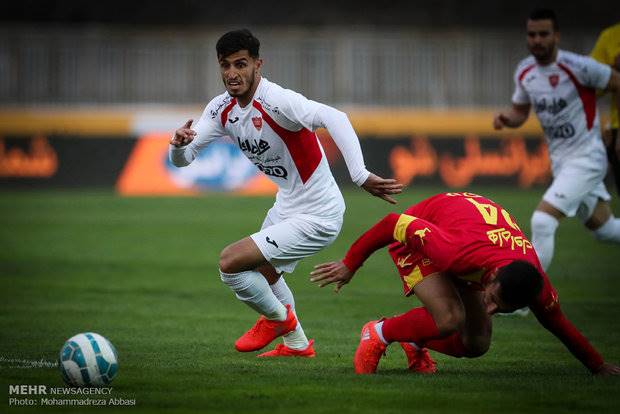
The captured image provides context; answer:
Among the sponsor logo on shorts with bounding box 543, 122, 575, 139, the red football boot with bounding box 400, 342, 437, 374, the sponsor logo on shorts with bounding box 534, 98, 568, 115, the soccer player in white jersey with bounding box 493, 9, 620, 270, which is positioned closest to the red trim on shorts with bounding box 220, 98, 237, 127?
the red football boot with bounding box 400, 342, 437, 374

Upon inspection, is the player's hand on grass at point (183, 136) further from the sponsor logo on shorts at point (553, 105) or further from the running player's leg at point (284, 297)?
the sponsor logo on shorts at point (553, 105)

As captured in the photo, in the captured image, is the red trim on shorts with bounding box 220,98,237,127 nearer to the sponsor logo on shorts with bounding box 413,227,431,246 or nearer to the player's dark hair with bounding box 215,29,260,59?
the player's dark hair with bounding box 215,29,260,59

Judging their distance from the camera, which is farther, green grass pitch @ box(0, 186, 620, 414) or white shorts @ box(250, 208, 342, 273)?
white shorts @ box(250, 208, 342, 273)

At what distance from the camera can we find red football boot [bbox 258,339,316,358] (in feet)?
25.9

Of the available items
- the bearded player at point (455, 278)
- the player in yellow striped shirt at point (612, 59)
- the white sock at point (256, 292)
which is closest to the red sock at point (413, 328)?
the bearded player at point (455, 278)

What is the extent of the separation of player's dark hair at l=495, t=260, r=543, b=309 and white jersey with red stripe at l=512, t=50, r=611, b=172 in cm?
446

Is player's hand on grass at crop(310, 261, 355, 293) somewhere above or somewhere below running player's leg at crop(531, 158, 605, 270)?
above

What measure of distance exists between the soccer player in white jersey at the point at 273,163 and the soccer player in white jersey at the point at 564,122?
2967 mm

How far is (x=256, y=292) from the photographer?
7.57 metres

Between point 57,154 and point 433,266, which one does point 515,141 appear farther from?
point 433,266

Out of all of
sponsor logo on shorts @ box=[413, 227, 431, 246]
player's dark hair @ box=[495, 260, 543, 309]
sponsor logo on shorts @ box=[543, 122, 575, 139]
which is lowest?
sponsor logo on shorts @ box=[543, 122, 575, 139]

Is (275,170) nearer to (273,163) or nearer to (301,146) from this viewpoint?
(273,163)

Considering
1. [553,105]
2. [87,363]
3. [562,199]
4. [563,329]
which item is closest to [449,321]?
[563,329]

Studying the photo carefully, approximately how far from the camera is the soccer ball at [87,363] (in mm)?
6258
